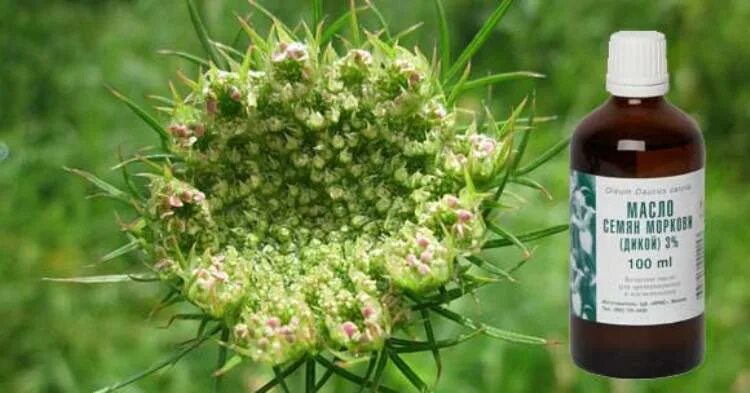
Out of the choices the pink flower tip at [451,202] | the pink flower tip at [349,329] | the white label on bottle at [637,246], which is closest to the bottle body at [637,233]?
the white label on bottle at [637,246]

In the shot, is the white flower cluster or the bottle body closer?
the white flower cluster

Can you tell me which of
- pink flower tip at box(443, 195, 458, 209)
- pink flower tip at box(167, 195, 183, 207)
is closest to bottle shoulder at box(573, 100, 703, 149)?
pink flower tip at box(443, 195, 458, 209)

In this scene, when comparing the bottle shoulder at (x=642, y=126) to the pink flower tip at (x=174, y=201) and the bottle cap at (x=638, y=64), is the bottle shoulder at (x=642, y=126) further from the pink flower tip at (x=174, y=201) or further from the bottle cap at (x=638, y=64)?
the pink flower tip at (x=174, y=201)

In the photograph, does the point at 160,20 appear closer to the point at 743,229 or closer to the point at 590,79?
the point at 590,79

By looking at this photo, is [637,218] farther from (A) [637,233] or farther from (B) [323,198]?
(B) [323,198]

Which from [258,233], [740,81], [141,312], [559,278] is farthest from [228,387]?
[740,81]

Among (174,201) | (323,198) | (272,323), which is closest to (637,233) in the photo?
(323,198)

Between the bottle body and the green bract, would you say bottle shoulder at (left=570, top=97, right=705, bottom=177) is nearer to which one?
the bottle body
